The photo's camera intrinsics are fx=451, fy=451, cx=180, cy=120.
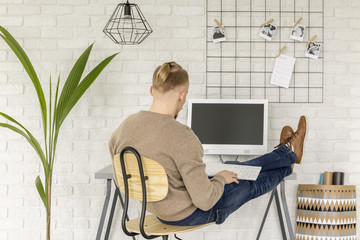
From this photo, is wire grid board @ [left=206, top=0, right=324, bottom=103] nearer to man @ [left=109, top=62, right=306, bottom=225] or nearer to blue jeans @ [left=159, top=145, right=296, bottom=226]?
blue jeans @ [left=159, top=145, right=296, bottom=226]

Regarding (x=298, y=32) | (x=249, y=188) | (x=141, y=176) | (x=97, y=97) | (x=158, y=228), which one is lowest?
(x=158, y=228)

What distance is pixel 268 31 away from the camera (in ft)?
9.42

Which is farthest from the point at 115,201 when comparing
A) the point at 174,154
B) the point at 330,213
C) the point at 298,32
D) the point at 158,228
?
the point at 298,32

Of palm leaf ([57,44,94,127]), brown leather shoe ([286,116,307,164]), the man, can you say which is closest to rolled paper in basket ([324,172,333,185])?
brown leather shoe ([286,116,307,164])

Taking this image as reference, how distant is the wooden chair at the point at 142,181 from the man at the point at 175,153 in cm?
3

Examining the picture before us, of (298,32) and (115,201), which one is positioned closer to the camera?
(115,201)

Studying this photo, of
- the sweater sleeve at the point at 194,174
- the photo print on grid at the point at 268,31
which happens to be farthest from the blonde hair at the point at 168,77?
the photo print on grid at the point at 268,31

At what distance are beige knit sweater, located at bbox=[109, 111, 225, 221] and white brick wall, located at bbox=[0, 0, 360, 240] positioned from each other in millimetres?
1124

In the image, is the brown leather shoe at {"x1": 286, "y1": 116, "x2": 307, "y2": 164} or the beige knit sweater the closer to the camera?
the beige knit sweater

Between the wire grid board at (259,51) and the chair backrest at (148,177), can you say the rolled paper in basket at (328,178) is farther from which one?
the chair backrest at (148,177)

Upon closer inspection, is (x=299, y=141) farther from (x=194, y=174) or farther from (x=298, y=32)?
(x=194, y=174)

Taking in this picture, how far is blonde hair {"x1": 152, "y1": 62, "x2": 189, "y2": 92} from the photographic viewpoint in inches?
70.6

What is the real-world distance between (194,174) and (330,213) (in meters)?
1.34

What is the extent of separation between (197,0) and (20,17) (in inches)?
44.5
